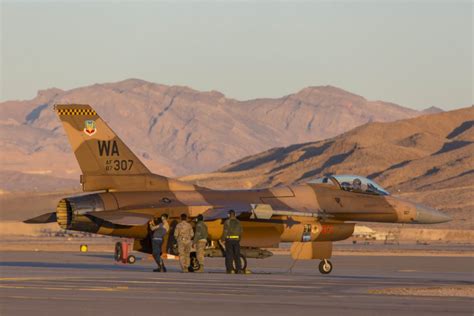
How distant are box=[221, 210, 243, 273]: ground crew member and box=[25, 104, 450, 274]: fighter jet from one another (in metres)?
1.39

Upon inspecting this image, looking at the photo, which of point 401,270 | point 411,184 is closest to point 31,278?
point 401,270

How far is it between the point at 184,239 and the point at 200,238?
482 millimetres

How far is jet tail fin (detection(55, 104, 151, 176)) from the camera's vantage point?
128ft

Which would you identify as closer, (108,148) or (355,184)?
(108,148)

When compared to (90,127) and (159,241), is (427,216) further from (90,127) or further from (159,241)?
(90,127)

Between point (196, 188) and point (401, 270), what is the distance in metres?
7.66

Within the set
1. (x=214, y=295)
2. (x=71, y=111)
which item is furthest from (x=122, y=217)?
(x=214, y=295)

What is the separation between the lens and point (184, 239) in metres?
36.4

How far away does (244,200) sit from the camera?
3906cm

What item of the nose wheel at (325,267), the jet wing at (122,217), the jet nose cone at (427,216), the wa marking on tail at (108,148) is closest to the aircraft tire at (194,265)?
the jet wing at (122,217)

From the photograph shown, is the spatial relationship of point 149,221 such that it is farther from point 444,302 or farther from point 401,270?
point 444,302

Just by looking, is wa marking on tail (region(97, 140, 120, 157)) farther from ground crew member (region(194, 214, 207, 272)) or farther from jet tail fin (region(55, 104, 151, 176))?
ground crew member (region(194, 214, 207, 272))

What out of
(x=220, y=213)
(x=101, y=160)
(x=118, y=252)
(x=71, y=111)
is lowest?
(x=118, y=252)

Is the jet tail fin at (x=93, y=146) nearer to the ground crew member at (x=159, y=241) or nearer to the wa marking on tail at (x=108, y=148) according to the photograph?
the wa marking on tail at (x=108, y=148)
